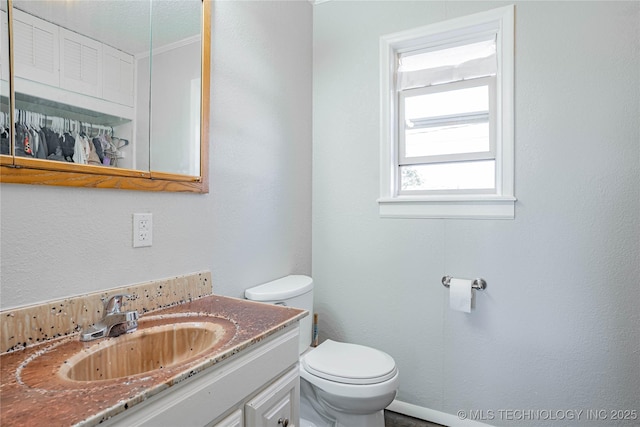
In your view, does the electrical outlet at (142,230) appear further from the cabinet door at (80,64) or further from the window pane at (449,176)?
the window pane at (449,176)

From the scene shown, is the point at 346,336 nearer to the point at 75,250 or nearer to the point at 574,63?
the point at 75,250

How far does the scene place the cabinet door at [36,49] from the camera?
0.88 m

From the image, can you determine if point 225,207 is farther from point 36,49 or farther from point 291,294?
point 36,49

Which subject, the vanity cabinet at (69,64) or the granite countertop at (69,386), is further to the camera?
the vanity cabinet at (69,64)

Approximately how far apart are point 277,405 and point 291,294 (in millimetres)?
636

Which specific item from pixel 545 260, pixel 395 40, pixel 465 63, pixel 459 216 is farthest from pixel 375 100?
pixel 545 260

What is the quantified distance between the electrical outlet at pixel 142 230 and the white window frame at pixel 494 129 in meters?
1.26

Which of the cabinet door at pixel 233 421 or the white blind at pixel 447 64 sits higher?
the white blind at pixel 447 64

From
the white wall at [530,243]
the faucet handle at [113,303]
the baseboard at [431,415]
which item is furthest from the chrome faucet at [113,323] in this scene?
the baseboard at [431,415]

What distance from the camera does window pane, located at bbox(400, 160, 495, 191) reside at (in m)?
1.86

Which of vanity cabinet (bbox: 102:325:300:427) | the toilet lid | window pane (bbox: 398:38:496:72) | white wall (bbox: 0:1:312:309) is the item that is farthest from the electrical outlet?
window pane (bbox: 398:38:496:72)

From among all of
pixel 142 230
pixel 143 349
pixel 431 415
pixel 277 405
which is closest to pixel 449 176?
pixel 431 415

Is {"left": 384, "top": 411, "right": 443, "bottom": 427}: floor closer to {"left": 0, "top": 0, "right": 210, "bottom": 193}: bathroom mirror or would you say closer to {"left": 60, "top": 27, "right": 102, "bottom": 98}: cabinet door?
{"left": 0, "top": 0, "right": 210, "bottom": 193}: bathroom mirror

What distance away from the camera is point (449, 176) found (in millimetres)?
1952
